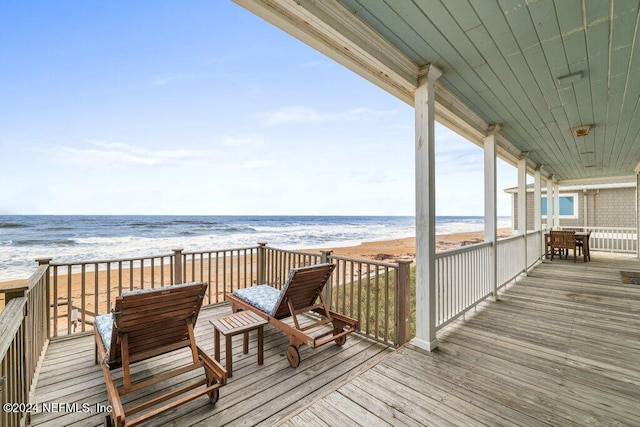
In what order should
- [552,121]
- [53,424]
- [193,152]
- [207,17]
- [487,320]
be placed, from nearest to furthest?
[53,424] → [487,320] → [552,121] → [207,17] → [193,152]

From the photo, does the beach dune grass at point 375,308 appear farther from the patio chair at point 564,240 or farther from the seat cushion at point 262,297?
the patio chair at point 564,240

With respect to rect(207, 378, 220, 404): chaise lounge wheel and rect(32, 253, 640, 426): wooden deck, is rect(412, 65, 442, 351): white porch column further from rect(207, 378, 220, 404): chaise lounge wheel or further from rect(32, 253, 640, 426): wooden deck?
rect(207, 378, 220, 404): chaise lounge wheel

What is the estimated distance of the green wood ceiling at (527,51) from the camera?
6.22ft

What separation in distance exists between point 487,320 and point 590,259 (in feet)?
25.6

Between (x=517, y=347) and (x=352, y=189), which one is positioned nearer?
(x=517, y=347)

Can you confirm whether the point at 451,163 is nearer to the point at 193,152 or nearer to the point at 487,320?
the point at 193,152

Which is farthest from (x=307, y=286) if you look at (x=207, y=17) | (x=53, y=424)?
(x=207, y=17)

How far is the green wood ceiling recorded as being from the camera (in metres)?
1.90

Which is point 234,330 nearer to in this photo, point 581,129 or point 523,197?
point 581,129

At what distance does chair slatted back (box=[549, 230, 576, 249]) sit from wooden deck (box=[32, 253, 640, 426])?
17.1ft

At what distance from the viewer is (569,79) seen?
2.82 m

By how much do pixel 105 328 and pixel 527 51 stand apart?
180 inches

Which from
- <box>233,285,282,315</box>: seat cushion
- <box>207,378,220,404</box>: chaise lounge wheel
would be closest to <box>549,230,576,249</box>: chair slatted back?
<box>233,285,282,315</box>: seat cushion

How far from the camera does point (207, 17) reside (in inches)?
250
